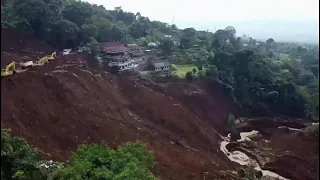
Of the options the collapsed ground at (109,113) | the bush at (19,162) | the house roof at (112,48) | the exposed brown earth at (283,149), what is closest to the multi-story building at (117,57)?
the house roof at (112,48)

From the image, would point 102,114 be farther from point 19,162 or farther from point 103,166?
point 19,162

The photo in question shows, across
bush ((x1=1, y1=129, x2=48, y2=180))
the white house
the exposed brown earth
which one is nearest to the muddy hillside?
the exposed brown earth

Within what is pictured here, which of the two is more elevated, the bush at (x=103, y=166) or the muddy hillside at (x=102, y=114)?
the bush at (x=103, y=166)

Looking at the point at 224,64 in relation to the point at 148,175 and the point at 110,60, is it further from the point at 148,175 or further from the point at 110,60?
the point at 148,175

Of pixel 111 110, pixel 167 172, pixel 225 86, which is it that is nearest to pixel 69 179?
pixel 167 172

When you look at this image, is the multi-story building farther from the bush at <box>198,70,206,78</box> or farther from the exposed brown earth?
the exposed brown earth

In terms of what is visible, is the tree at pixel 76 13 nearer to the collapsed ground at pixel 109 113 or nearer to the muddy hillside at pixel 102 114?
the muddy hillside at pixel 102 114

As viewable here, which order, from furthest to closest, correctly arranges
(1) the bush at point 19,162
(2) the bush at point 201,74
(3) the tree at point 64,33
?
(2) the bush at point 201,74 → (3) the tree at point 64,33 → (1) the bush at point 19,162
